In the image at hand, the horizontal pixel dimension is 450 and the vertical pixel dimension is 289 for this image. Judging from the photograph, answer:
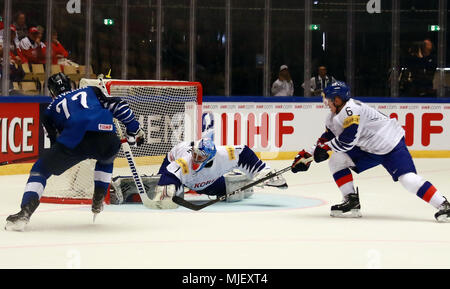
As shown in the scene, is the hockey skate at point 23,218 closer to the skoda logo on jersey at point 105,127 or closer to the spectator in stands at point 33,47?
the skoda logo on jersey at point 105,127

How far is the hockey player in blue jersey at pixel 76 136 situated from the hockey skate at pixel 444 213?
6.55 feet

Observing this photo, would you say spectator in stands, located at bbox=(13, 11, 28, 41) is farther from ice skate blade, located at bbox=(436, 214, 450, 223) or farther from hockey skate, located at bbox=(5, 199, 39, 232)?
ice skate blade, located at bbox=(436, 214, 450, 223)

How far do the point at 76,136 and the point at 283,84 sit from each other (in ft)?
24.2

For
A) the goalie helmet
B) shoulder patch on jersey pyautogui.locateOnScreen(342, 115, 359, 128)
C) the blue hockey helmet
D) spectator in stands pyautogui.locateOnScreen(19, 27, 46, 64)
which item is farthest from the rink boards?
the goalie helmet

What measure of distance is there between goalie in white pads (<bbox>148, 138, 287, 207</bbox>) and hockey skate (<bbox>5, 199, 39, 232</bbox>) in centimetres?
151

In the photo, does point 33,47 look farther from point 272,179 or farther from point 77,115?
point 77,115

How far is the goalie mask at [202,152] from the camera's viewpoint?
7.09m

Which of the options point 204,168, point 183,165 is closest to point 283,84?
point 204,168

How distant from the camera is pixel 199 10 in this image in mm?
13109

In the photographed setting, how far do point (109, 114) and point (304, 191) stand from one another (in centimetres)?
300

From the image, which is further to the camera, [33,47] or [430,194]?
[33,47]

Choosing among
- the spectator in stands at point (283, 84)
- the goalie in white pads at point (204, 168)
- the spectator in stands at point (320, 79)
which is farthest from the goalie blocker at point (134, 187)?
the spectator in stands at point (320, 79)

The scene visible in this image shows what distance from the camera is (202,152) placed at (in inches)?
279

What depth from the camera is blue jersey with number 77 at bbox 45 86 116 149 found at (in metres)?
5.87
